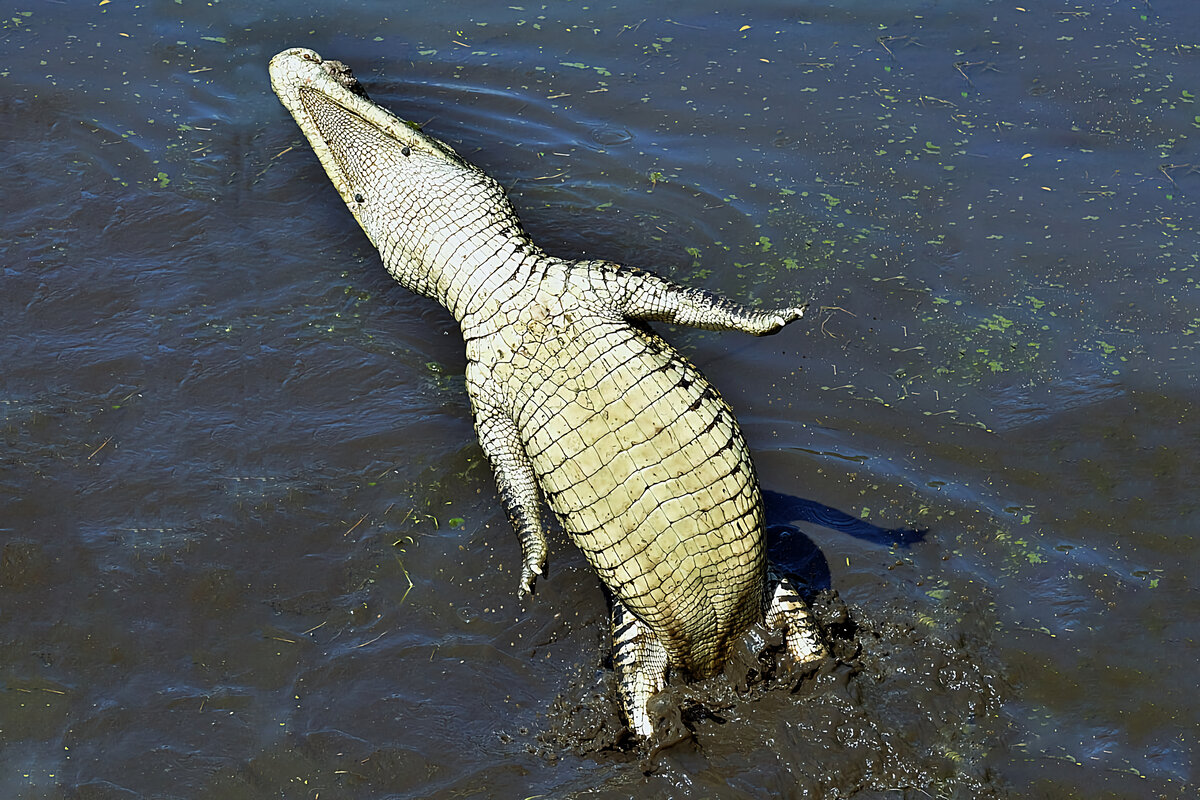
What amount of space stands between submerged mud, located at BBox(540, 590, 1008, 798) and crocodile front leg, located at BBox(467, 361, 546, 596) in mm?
800

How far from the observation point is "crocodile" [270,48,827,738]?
155 inches

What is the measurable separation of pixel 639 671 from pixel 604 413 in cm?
124

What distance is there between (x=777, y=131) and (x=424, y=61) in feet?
10.2

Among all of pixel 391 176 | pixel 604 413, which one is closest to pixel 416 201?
pixel 391 176

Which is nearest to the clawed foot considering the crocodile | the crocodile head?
the crocodile

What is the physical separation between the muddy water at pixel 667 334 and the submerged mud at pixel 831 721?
0.05ft

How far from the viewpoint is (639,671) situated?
4.35 m

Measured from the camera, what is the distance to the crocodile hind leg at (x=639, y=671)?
432 cm

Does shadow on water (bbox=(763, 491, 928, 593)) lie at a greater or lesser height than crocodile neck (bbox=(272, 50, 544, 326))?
lesser

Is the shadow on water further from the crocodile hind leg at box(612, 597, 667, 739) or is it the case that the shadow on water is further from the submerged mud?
the crocodile hind leg at box(612, 597, 667, 739)

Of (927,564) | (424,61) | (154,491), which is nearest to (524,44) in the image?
(424,61)

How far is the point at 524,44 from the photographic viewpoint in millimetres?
8234

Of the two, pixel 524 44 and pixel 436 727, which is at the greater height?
pixel 524 44

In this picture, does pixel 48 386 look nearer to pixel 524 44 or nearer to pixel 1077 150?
pixel 524 44
